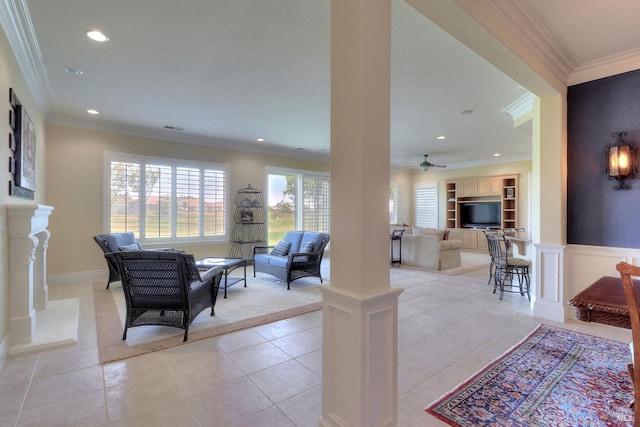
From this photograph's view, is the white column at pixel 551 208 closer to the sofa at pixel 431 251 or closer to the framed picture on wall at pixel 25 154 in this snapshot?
the sofa at pixel 431 251

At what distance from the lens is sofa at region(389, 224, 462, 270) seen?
21.8 ft

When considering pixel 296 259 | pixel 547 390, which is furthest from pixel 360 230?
pixel 296 259

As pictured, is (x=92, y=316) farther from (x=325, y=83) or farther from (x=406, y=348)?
(x=325, y=83)

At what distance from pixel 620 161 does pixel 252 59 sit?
4.09 metres

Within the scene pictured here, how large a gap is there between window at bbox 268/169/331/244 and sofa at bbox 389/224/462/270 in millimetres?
2542

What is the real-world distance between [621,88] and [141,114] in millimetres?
6533

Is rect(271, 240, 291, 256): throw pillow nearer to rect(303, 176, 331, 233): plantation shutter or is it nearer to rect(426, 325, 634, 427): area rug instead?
rect(303, 176, 331, 233): plantation shutter

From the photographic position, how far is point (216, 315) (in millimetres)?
3732

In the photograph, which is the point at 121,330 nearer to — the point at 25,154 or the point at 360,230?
the point at 25,154

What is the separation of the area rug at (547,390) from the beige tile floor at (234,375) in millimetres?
142

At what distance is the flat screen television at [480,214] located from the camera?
9508mm

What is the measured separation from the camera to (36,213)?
2.99 meters

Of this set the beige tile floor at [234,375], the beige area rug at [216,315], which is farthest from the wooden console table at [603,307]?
the beige area rug at [216,315]

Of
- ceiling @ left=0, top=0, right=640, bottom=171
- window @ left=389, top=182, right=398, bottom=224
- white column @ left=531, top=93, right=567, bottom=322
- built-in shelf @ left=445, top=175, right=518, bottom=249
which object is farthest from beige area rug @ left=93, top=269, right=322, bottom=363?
built-in shelf @ left=445, top=175, right=518, bottom=249
